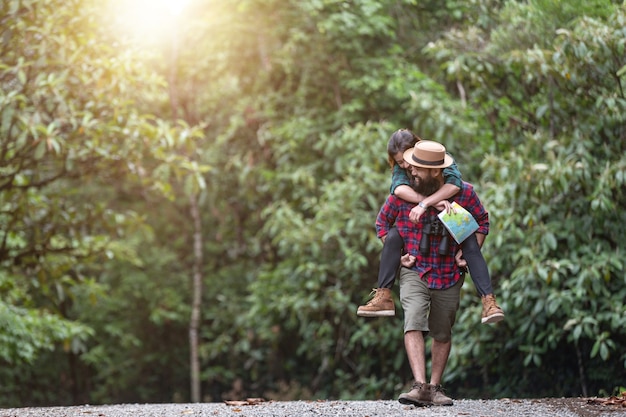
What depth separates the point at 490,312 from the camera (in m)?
5.02

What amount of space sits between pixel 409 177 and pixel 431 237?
15.8 inches

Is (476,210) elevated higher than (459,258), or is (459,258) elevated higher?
(476,210)

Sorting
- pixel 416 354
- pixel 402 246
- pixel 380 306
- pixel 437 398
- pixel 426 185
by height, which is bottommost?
pixel 437 398

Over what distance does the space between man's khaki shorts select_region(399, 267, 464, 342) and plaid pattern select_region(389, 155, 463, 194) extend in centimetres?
54

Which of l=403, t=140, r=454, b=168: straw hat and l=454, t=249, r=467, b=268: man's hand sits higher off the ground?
l=403, t=140, r=454, b=168: straw hat

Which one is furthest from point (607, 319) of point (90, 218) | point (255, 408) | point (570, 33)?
point (90, 218)

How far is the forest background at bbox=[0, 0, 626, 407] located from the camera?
27.0ft

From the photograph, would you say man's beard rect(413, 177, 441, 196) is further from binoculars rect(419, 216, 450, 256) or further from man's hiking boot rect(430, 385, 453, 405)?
man's hiking boot rect(430, 385, 453, 405)

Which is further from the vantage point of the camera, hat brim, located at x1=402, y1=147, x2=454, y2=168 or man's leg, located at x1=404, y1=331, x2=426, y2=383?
man's leg, located at x1=404, y1=331, x2=426, y2=383

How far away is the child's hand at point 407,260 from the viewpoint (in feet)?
17.3

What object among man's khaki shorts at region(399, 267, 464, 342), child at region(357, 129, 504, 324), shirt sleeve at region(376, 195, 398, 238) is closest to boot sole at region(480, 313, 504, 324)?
child at region(357, 129, 504, 324)

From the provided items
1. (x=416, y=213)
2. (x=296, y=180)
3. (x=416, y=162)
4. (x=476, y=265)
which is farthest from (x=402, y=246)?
(x=296, y=180)

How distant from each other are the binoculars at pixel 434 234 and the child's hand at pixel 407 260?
98mm

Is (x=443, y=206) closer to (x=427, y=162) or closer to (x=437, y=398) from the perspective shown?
(x=427, y=162)
